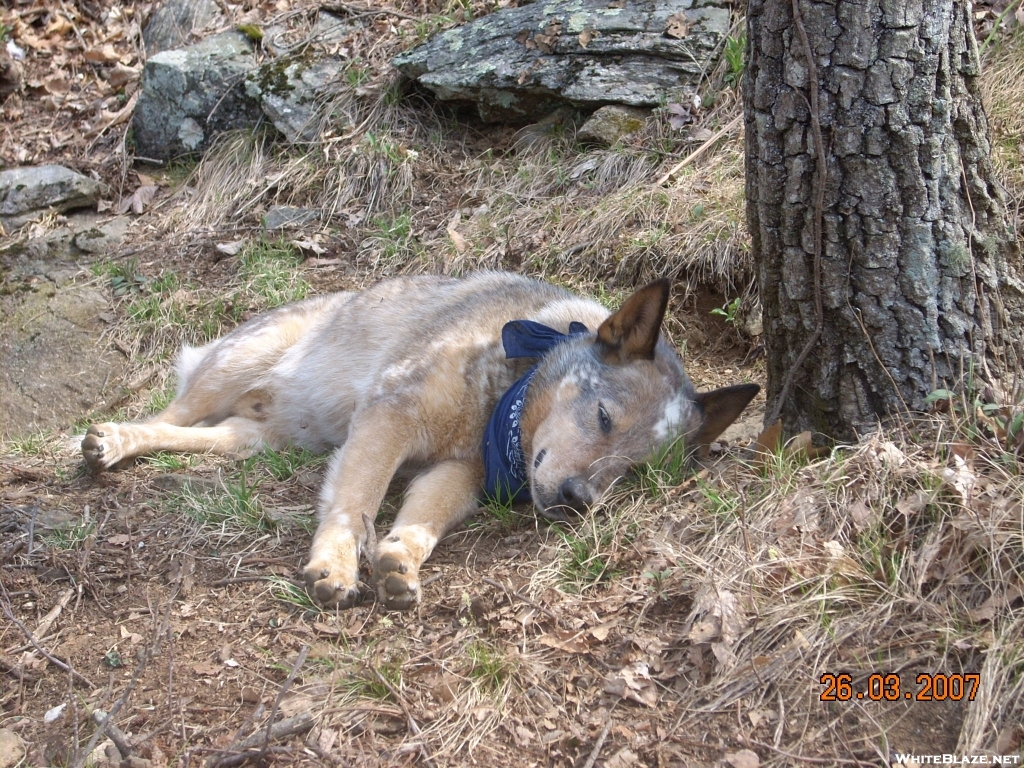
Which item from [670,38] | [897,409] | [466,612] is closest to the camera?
[466,612]

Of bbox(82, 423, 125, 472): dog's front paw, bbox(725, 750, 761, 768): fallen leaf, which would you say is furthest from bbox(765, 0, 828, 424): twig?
bbox(82, 423, 125, 472): dog's front paw

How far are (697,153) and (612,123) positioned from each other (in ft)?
2.81

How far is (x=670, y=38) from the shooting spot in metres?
7.18

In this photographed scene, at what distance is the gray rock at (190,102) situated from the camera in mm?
8273

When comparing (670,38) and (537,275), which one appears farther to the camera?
(670,38)

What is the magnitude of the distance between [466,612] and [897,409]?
1.90 metres

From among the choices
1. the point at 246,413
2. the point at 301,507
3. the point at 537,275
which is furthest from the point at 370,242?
the point at 301,507

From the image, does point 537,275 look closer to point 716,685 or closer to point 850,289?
point 850,289

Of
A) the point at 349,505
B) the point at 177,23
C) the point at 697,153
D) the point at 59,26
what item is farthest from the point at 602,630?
the point at 59,26

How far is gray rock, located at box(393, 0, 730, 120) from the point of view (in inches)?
281

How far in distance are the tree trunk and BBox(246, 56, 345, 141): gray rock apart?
5.42 meters

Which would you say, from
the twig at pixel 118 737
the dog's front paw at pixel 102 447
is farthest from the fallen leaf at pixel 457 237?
the twig at pixel 118 737

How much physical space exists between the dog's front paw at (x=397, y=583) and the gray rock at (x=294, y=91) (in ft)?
18.1

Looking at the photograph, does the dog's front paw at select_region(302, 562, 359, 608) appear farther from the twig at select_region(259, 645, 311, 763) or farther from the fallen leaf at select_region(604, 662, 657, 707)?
the fallen leaf at select_region(604, 662, 657, 707)
